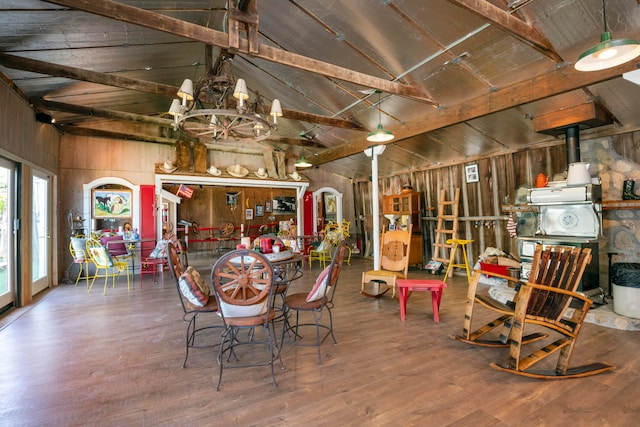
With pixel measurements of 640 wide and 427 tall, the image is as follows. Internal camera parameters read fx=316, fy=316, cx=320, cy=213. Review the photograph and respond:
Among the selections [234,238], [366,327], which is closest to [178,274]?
[366,327]

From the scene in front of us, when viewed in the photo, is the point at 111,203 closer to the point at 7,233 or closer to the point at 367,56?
the point at 7,233

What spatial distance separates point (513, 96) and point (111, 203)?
8.17 meters

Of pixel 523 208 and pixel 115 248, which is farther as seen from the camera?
pixel 115 248

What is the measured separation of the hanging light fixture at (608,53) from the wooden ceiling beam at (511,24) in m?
0.59

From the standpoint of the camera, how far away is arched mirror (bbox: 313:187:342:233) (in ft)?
32.6

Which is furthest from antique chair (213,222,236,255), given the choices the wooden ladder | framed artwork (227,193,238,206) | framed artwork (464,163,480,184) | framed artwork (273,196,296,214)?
framed artwork (464,163,480,184)

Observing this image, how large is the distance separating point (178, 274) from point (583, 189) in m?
4.91

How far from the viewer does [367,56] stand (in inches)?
178

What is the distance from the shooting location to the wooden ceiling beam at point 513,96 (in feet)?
11.4

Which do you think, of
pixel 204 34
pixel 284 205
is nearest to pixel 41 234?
pixel 204 34

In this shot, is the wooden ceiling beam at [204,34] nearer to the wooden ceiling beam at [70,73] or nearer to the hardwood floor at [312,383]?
the wooden ceiling beam at [70,73]

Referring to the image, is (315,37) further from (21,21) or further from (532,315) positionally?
(532,315)

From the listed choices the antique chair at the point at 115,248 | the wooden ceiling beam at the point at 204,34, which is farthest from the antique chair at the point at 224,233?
the wooden ceiling beam at the point at 204,34

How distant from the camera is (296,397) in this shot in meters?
2.25
